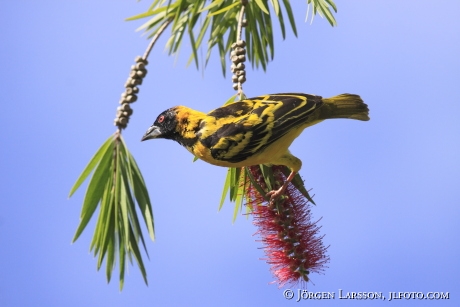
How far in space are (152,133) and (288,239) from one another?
3.60 ft

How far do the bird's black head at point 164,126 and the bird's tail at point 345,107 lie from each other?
100 centimetres

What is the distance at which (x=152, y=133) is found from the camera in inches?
158

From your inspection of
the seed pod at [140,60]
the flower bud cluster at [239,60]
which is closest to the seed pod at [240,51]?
the flower bud cluster at [239,60]

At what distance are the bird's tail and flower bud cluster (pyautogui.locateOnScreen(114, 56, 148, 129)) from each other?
1.46 m

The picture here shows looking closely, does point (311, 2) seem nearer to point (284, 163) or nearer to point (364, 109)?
point (364, 109)

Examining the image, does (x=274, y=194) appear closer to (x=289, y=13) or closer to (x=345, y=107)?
(x=345, y=107)

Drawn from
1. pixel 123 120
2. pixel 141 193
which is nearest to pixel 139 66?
pixel 123 120

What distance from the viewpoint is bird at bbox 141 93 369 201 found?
3684mm

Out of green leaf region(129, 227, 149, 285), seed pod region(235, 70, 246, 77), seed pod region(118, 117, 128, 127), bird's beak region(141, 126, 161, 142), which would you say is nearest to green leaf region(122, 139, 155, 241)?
green leaf region(129, 227, 149, 285)

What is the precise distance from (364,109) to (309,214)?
38.8 inches

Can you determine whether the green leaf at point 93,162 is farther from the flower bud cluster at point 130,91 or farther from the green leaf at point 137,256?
the green leaf at point 137,256

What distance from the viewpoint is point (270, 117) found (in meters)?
3.77

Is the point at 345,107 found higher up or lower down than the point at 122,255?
higher up

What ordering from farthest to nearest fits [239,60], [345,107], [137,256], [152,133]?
[345,107] → [152,133] → [239,60] → [137,256]
